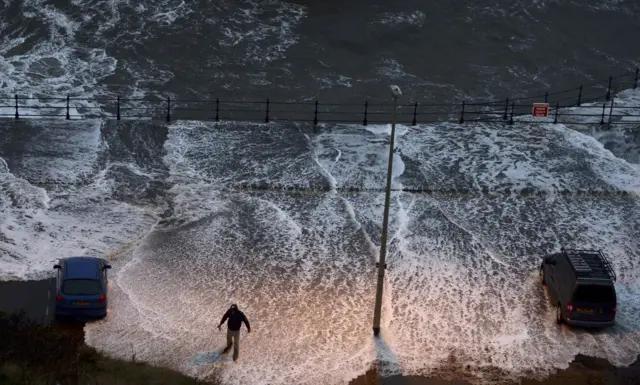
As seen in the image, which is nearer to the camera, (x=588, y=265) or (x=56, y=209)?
(x=588, y=265)

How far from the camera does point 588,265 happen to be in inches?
1139

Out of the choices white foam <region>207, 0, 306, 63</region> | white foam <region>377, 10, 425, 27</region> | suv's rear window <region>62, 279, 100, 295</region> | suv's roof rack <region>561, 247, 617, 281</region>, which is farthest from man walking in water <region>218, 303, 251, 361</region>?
white foam <region>377, 10, 425, 27</region>

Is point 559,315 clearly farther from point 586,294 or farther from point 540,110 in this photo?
point 540,110

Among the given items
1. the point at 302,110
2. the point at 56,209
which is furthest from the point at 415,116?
the point at 56,209

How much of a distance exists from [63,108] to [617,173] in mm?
24152

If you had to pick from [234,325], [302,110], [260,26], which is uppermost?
[260,26]

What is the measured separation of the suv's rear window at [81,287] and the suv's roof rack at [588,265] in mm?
13454

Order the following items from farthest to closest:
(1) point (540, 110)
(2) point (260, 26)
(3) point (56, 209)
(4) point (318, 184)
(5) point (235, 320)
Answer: (2) point (260, 26) → (1) point (540, 110) → (4) point (318, 184) → (3) point (56, 209) → (5) point (235, 320)

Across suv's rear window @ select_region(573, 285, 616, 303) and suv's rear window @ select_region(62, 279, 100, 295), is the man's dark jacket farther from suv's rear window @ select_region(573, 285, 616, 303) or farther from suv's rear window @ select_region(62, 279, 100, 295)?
suv's rear window @ select_region(573, 285, 616, 303)

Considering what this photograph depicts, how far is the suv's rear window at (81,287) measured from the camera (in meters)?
27.4

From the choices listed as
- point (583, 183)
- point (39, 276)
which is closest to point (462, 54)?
point (583, 183)

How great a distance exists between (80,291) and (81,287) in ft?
0.42

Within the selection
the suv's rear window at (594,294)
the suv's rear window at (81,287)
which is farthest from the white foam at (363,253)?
the suv's rear window at (594,294)

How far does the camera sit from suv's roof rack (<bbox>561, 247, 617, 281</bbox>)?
92.8 feet
